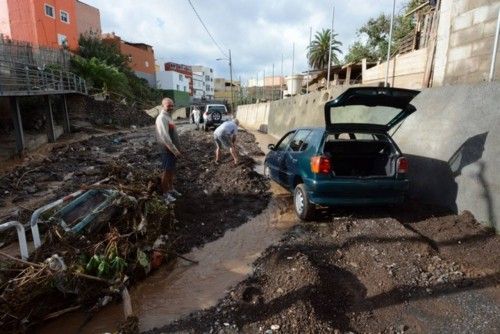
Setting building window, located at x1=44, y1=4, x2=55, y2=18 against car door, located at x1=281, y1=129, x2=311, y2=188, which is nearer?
car door, located at x1=281, y1=129, x2=311, y2=188

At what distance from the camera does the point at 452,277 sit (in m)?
3.83

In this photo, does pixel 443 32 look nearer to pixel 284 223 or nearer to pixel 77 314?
pixel 284 223

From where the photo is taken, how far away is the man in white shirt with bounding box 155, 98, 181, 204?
6574mm

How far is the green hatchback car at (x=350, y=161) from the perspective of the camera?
535 centimetres

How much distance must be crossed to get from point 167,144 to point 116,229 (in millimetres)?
2552

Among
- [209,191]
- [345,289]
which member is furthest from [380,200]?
[209,191]

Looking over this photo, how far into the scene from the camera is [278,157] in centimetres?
734

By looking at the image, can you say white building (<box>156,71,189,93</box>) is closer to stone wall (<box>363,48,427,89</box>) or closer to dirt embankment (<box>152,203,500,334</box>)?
stone wall (<box>363,48,427,89</box>)

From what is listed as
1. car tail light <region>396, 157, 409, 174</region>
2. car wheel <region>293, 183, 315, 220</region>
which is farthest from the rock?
car tail light <region>396, 157, 409, 174</region>

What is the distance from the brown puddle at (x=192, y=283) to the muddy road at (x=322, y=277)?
1 centimetres

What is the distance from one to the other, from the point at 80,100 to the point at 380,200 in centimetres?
2474

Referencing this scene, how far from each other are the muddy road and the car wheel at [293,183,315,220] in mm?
194

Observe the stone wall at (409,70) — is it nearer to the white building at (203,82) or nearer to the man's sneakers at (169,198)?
the man's sneakers at (169,198)

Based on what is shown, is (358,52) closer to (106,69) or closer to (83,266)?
(106,69)
